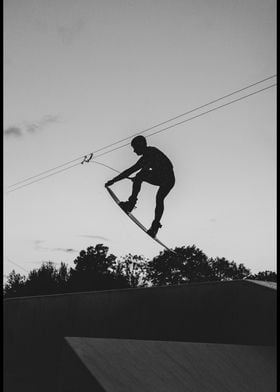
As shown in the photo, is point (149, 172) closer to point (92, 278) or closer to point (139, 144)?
point (139, 144)

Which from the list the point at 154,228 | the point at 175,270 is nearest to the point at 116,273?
the point at 175,270

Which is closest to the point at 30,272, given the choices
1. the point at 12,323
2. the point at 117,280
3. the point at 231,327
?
the point at 117,280

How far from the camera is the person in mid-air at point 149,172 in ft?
25.3

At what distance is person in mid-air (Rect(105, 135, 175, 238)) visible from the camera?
7727 millimetres

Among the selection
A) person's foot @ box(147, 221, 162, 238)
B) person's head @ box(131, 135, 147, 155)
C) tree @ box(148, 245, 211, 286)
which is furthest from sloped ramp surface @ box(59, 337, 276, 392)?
tree @ box(148, 245, 211, 286)

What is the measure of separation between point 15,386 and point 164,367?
5.10 metres

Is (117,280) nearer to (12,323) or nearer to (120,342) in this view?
(12,323)

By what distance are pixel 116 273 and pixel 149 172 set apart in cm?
5934

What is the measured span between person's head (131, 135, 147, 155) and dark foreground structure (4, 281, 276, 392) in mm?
2639

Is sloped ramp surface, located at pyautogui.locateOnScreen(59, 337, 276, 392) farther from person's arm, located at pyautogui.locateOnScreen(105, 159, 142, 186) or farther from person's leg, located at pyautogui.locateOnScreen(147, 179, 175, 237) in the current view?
person's arm, located at pyautogui.locateOnScreen(105, 159, 142, 186)

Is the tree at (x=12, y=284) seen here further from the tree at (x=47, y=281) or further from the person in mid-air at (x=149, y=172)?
the person in mid-air at (x=149, y=172)

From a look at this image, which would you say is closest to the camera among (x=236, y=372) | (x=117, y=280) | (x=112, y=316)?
(x=236, y=372)

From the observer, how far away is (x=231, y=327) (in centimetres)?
798

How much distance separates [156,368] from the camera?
5203mm
